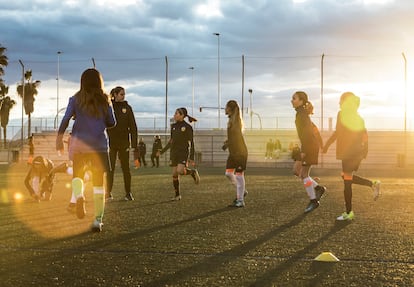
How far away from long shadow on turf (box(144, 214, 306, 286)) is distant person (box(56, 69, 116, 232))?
194 centimetres

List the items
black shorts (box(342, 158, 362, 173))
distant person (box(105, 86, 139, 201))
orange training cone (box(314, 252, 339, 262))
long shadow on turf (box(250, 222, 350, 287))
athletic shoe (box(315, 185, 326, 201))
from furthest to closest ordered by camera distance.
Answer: distant person (box(105, 86, 139, 201)), athletic shoe (box(315, 185, 326, 201)), black shorts (box(342, 158, 362, 173)), orange training cone (box(314, 252, 339, 262)), long shadow on turf (box(250, 222, 350, 287))

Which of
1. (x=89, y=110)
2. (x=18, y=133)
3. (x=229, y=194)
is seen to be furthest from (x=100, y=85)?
(x=18, y=133)

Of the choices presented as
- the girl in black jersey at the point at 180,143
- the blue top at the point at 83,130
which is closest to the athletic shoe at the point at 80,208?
the blue top at the point at 83,130

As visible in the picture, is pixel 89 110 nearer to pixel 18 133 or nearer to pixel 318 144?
pixel 318 144

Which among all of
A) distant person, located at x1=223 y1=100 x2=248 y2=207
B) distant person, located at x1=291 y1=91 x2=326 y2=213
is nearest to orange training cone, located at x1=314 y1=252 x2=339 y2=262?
distant person, located at x1=291 y1=91 x2=326 y2=213

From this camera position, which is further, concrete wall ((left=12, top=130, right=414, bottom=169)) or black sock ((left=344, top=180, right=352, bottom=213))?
concrete wall ((left=12, top=130, right=414, bottom=169))

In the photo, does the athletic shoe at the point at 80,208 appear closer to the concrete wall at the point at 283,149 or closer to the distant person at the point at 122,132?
the distant person at the point at 122,132

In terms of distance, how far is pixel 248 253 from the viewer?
→ 5699 mm

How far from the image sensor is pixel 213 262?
523 centimetres

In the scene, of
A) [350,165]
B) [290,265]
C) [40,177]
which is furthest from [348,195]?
[40,177]

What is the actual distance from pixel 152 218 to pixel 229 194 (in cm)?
486

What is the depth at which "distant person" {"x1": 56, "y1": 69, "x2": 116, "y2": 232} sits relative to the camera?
22.1ft

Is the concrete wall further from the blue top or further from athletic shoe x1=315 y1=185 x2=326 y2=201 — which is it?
the blue top

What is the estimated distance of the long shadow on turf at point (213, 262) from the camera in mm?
4539
